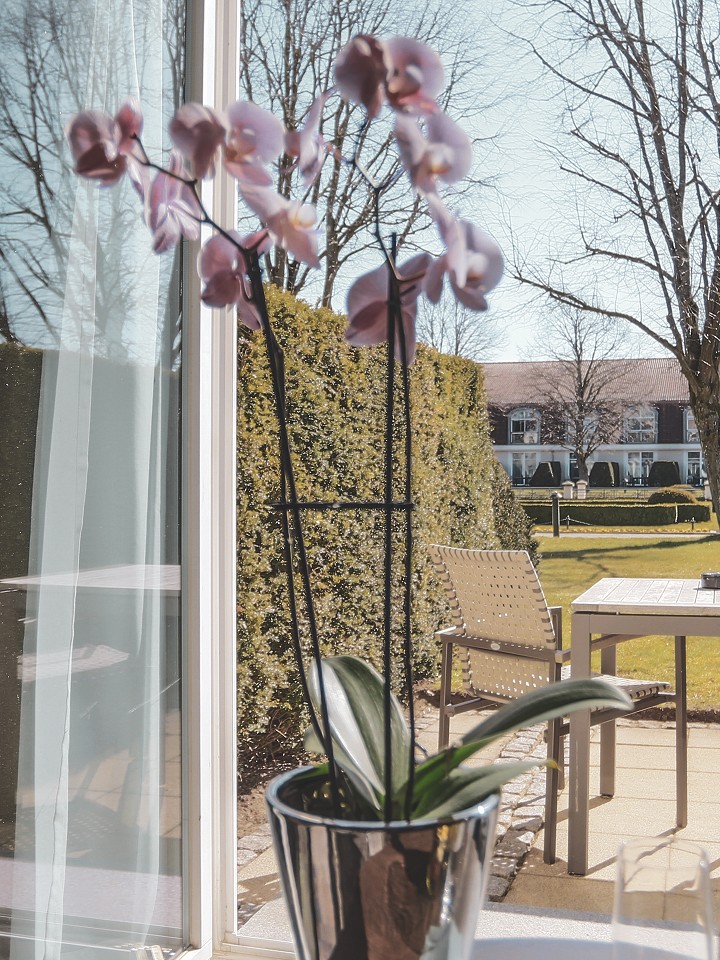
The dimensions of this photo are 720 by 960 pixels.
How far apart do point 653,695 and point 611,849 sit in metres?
0.48

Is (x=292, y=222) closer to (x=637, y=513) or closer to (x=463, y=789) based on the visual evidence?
(x=463, y=789)

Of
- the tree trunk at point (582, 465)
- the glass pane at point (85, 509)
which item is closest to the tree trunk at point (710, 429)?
the tree trunk at point (582, 465)

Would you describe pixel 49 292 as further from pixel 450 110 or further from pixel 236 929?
pixel 450 110

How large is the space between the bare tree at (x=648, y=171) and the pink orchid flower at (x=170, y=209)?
11.2ft

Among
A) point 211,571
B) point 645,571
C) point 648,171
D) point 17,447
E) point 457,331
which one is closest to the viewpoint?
point 17,447

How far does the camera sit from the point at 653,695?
299 cm

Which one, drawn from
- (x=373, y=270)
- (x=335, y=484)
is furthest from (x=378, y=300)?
(x=335, y=484)

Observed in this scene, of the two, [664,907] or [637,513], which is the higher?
[637,513]

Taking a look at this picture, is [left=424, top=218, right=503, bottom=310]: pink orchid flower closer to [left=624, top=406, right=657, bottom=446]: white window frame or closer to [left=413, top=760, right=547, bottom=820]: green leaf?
[left=413, top=760, right=547, bottom=820]: green leaf

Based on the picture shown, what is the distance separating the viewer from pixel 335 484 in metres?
3.79

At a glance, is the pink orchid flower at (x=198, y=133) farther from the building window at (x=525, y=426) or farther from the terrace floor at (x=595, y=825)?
the building window at (x=525, y=426)

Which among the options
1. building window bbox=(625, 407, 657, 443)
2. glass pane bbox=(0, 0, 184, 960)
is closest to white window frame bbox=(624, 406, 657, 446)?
building window bbox=(625, 407, 657, 443)

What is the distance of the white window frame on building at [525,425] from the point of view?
170 inches

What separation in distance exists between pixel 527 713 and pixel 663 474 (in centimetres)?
329
